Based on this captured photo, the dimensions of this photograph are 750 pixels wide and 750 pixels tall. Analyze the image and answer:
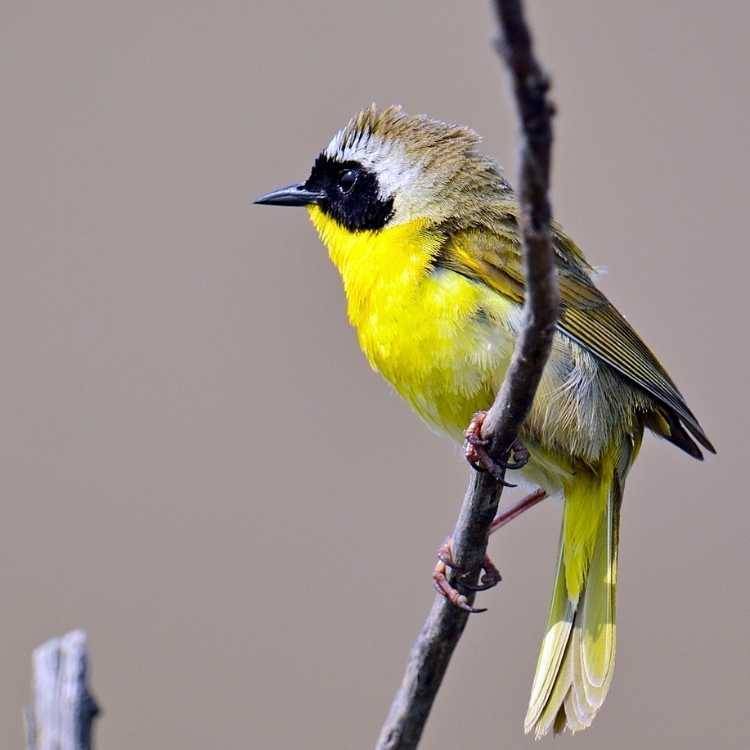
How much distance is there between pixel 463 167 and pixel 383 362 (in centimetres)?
76

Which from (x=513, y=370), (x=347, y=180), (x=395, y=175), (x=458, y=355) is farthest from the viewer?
(x=347, y=180)

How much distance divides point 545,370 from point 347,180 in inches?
43.0

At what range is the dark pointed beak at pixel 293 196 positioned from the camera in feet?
13.7

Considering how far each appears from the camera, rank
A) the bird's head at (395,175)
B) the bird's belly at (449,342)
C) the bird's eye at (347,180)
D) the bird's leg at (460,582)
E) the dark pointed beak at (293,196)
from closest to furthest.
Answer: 1. the bird's leg at (460,582)
2. the bird's belly at (449,342)
3. the bird's head at (395,175)
4. the bird's eye at (347,180)
5. the dark pointed beak at (293,196)

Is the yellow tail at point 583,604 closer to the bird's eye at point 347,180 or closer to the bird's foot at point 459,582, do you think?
the bird's foot at point 459,582

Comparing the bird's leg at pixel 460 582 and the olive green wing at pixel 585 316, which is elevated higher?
the olive green wing at pixel 585 316

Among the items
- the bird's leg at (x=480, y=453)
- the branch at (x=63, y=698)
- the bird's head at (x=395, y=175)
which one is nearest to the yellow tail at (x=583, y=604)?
the bird's leg at (x=480, y=453)

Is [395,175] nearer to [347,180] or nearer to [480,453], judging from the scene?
[347,180]

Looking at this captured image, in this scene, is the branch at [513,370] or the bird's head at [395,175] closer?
the branch at [513,370]

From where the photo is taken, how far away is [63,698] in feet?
7.66

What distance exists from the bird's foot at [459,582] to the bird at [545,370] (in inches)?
1.2

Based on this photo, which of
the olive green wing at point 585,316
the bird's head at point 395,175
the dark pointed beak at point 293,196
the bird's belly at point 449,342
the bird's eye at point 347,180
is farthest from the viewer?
the dark pointed beak at point 293,196

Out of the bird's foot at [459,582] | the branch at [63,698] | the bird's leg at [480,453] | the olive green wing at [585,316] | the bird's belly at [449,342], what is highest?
the olive green wing at [585,316]

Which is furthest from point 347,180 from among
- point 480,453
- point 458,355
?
point 480,453
